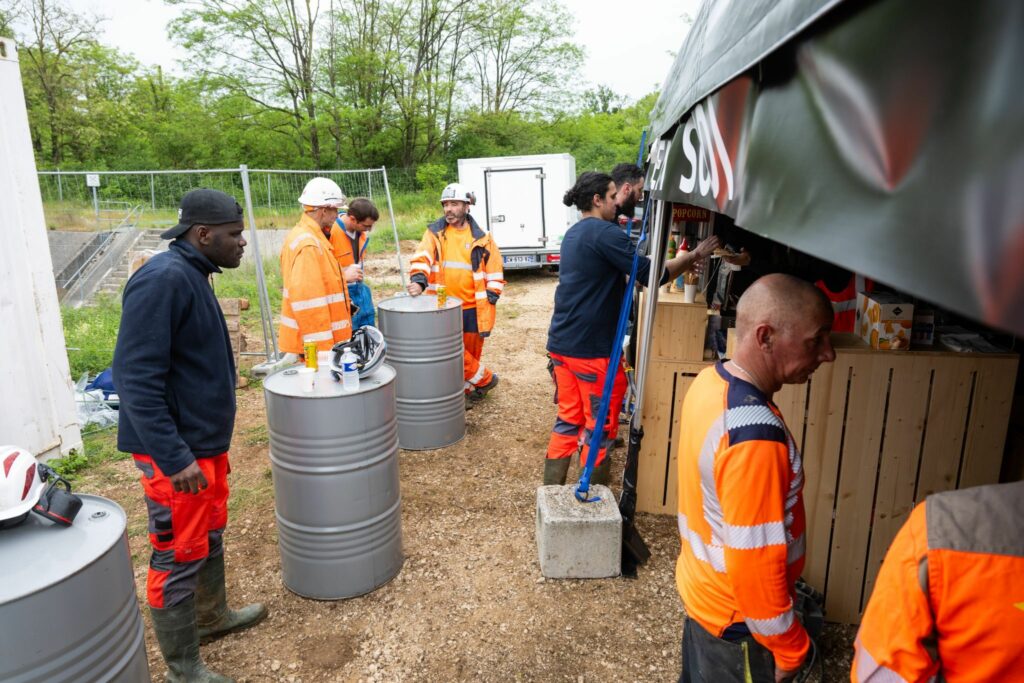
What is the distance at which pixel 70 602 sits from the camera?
1832 mm

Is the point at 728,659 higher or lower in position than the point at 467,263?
lower

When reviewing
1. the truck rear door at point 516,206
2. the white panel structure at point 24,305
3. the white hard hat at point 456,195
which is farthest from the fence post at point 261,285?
the truck rear door at point 516,206

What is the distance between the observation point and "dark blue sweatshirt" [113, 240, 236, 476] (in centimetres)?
257

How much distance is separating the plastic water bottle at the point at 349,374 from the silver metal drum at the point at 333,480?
5 cm

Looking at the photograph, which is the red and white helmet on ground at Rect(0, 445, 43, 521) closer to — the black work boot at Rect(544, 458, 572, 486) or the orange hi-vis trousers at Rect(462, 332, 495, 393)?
the black work boot at Rect(544, 458, 572, 486)

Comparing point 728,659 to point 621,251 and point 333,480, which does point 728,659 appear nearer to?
point 333,480

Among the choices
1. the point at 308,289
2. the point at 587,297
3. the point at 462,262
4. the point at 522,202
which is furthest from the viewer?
the point at 522,202

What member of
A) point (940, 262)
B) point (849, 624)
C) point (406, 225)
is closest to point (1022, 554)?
point (940, 262)

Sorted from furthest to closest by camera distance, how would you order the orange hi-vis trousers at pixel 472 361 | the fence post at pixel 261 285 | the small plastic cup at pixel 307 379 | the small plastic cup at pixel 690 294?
the fence post at pixel 261 285
the orange hi-vis trousers at pixel 472 361
the small plastic cup at pixel 690 294
the small plastic cup at pixel 307 379

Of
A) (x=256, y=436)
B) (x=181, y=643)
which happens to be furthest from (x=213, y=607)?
(x=256, y=436)

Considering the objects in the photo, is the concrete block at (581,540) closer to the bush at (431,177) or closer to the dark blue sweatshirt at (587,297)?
the dark blue sweatshirt at (587,297)

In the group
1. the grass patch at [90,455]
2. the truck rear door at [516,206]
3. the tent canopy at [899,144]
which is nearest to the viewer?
the tent canopy at [899,144]

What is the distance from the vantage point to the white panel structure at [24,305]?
4637 mm

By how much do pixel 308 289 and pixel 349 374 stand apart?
1.50 metres
